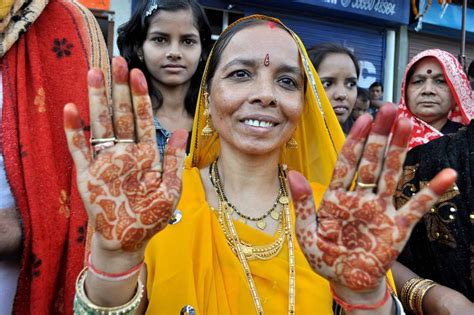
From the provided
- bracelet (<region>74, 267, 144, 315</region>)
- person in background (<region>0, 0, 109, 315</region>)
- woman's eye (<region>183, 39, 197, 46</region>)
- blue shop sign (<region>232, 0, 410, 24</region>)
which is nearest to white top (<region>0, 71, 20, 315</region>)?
person in background (<region>0, 0, 109, 315</region>)

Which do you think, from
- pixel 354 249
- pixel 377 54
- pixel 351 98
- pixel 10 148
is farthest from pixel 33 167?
pixel 377 54

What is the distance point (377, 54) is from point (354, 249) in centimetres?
751

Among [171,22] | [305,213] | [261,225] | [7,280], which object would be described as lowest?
[7,280]

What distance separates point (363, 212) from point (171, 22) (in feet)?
6.06

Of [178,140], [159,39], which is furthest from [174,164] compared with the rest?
[159,39]

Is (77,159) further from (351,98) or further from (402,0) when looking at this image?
(402,0)

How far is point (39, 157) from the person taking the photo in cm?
142

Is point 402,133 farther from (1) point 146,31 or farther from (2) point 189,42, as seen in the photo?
(1) point 146,31

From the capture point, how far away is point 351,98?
10.4ft

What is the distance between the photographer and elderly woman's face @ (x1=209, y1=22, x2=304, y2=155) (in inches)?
61.9

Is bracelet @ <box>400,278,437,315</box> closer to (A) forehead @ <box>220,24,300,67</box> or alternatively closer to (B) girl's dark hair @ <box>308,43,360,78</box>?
(A) forehead @ <box>220,24,300,67</box>

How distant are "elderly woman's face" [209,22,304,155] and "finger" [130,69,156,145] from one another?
0.50m

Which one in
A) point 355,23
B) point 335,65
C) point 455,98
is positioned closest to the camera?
point 455,98

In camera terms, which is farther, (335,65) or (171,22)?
(335,65)
